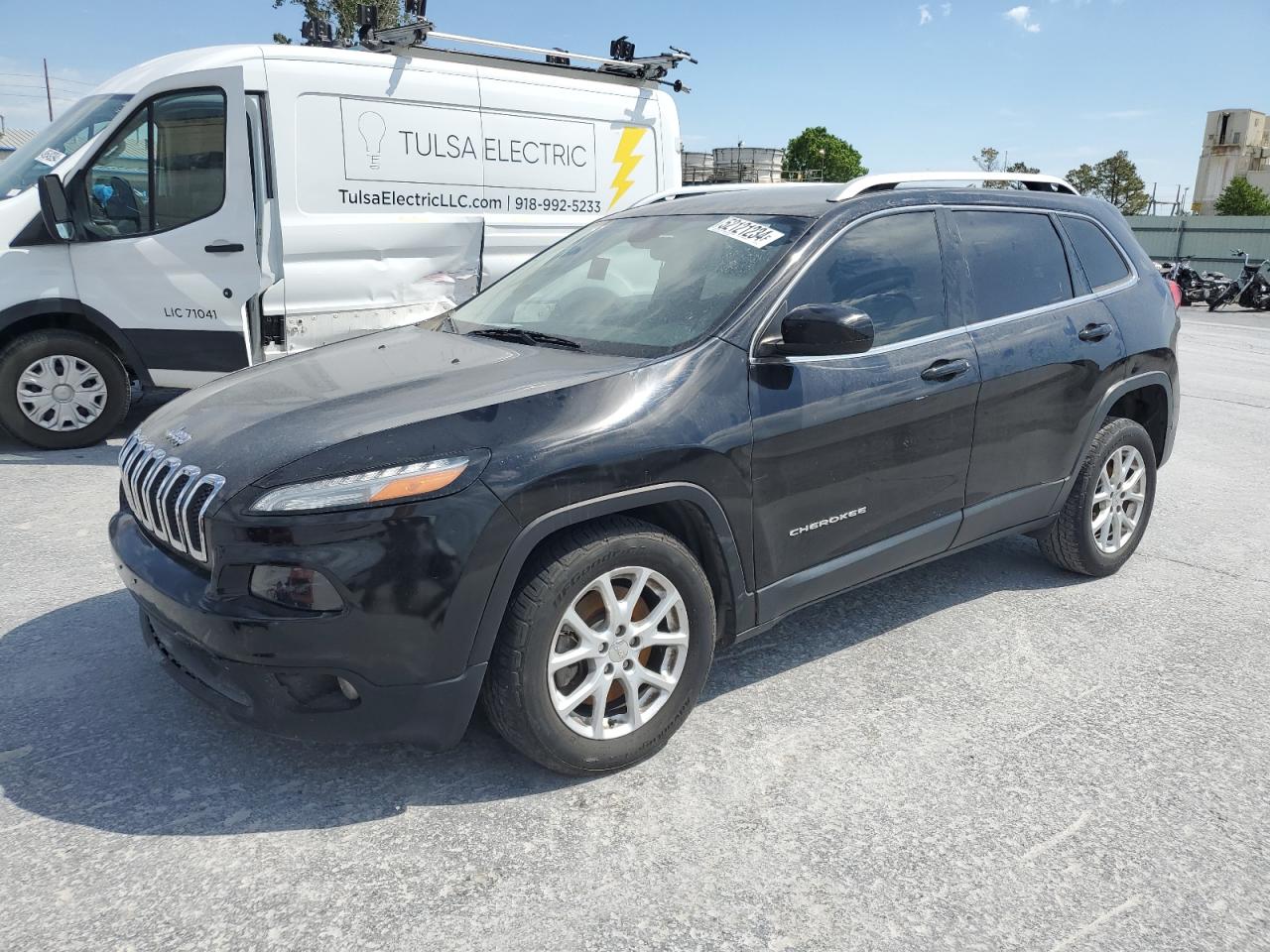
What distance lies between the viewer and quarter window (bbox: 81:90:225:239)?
641 cm

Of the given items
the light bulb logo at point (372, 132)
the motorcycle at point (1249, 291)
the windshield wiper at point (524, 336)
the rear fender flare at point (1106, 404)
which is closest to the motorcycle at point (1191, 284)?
the motorcycle at point (1249, 291)

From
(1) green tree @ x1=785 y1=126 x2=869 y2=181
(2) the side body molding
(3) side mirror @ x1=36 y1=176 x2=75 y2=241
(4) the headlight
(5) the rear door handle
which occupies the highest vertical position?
(1) green tree @ x1=785 y1=126 x2=869 y2=181

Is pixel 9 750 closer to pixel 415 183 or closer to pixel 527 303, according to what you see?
pixel 527 303

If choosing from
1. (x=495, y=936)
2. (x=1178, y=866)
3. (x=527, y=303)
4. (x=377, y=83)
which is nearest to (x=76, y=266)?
(x=377, y=83)

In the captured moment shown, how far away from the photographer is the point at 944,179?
405 centimetres

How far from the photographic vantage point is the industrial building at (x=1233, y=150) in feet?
267

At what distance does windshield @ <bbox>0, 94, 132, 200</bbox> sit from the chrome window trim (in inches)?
205

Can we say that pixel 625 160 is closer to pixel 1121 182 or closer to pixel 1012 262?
pixel 1012 262

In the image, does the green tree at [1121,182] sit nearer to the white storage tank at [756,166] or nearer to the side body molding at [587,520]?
the white storage tank at [756,166]

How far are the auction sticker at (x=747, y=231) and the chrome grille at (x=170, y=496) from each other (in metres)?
1.92

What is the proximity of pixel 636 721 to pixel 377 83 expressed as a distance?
18.4 ft

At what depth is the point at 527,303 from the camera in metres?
3.91

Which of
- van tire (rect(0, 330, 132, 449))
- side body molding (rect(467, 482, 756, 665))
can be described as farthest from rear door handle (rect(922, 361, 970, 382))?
van tire (rect(0, 330, 132, 449))

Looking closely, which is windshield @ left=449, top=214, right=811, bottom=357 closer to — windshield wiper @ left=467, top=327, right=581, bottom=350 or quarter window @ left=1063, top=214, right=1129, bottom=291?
windshield wiper @ left=467, top=327, right=581, bottom=350
